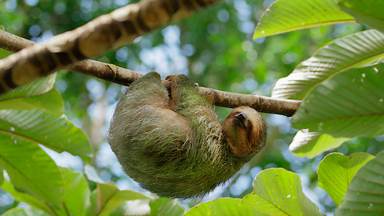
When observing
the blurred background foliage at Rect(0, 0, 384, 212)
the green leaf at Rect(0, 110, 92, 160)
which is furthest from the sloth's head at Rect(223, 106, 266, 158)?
the blurred background foliage at Rect(0, 0, 384, 212)

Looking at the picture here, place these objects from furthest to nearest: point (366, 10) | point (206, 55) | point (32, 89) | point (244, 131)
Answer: point (206, 55), point (244, 131), point (32, 89), point (366, 10)

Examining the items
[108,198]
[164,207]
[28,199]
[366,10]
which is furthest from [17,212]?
[366,10]

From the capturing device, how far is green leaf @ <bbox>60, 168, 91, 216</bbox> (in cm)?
353

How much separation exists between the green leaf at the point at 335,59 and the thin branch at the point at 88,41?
4.89ft

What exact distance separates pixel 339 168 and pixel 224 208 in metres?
0.54

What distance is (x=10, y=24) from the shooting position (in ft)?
31.9

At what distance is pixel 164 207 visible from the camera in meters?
3.42

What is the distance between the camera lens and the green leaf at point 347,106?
8.16 feet

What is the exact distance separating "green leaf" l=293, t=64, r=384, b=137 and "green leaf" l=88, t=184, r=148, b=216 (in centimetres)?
130

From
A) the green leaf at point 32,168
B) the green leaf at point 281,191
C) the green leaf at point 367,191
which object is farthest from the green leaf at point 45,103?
the green leaf at point 367,191

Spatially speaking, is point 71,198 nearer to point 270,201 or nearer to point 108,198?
point 108,198

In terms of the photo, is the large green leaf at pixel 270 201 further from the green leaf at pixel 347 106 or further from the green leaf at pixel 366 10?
the green leaf at pixel 366 10

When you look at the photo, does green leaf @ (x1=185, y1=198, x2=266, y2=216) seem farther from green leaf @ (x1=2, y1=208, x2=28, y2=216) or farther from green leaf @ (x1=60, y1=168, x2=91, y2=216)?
green leaf @ (x1=2, y1=208, x2=28, y2=216)

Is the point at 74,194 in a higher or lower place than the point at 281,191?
lower
